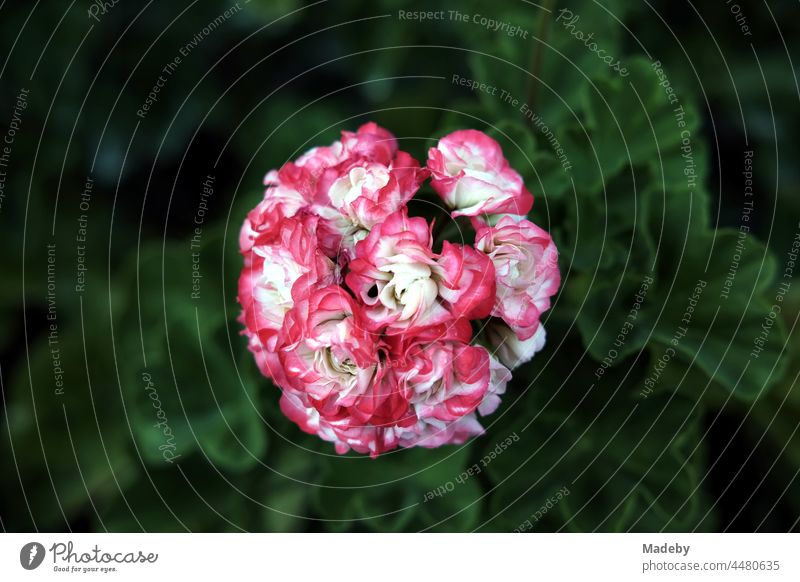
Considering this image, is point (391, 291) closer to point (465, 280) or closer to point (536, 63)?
point (465, 280)

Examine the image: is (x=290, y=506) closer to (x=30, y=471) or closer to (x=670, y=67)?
(x=30, y=471)

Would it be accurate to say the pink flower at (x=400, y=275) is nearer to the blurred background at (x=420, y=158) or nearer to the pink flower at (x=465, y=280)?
the pink flower at (x=465, y=280)

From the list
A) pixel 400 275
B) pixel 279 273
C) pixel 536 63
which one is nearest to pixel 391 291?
pixel 400 275

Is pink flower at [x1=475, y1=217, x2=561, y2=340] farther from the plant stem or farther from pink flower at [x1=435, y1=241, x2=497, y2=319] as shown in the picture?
the plant stem

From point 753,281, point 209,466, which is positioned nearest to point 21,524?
point 209,466
